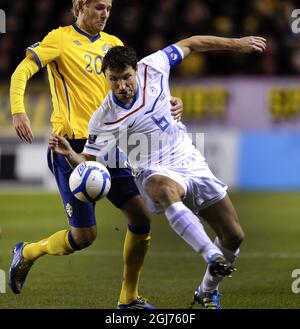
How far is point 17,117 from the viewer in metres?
6.91

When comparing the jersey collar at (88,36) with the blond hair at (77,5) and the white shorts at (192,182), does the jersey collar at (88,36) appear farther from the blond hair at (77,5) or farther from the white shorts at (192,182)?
the white shorts at (192,182)

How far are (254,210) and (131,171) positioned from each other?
7076 millimetres

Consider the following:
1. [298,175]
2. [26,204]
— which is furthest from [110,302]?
[298,175]

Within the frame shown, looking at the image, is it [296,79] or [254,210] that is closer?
[254,210]

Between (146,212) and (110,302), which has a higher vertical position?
(146,212)

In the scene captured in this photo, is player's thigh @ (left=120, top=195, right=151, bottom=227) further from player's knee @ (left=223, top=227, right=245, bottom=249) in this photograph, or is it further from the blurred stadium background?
the blurred stadium background

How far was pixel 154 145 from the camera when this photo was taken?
662cm

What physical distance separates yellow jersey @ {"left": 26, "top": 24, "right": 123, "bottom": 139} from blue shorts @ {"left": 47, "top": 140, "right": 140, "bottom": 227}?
17 cm

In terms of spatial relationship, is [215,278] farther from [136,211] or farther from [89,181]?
[89,181]

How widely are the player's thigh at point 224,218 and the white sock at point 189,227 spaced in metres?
0.51
